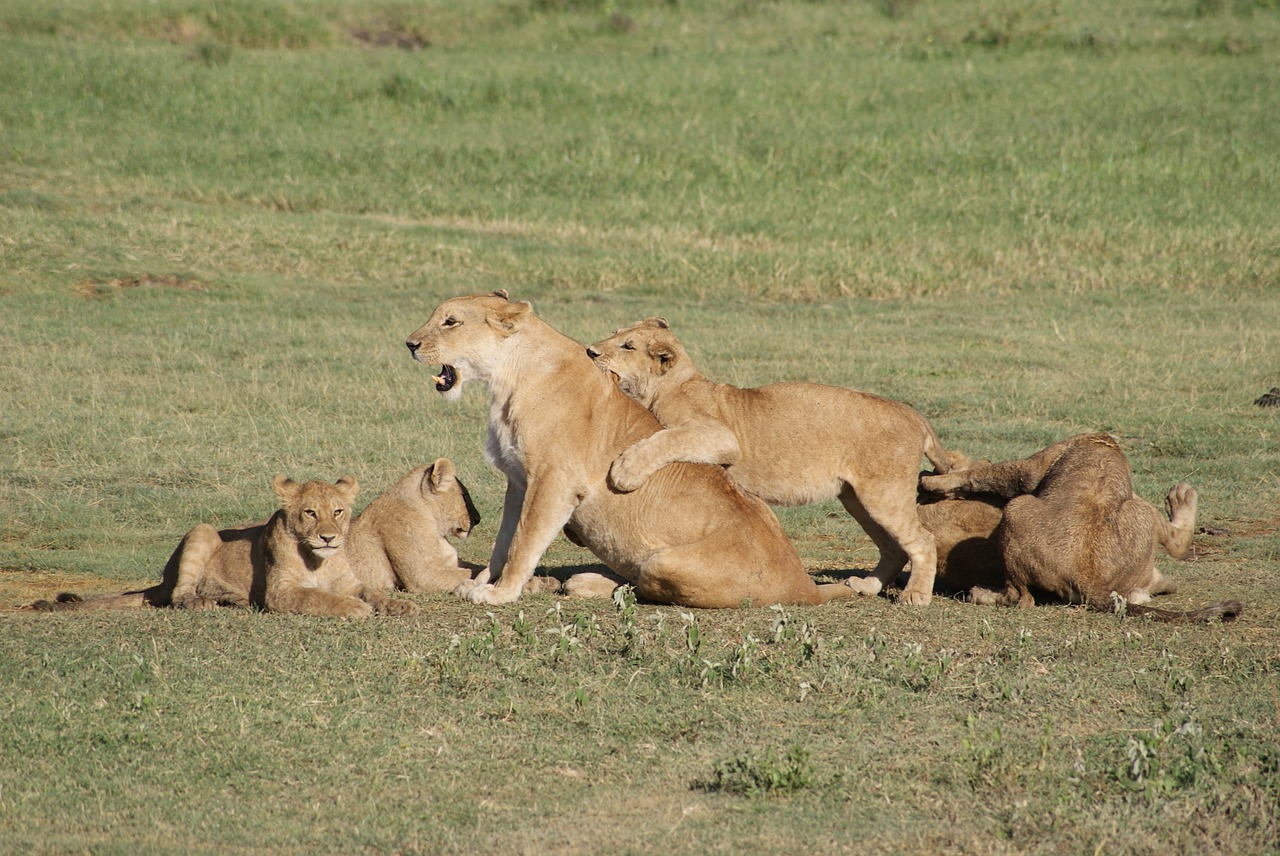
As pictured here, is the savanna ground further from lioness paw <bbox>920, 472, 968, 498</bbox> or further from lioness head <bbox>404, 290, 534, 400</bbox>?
lioness head <bbox>404, 290, 534, 400</bbox>

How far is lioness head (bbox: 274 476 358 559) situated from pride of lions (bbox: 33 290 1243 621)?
0.5 inches

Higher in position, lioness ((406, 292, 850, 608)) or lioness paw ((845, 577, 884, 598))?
lioness ((406, 292, 850, 608))

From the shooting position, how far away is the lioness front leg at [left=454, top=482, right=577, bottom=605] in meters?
8.22

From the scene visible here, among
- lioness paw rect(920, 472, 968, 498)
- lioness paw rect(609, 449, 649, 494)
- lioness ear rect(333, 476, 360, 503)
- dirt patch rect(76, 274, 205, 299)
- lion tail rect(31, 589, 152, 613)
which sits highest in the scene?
lioness paw rect(609, 449, 649, 494)

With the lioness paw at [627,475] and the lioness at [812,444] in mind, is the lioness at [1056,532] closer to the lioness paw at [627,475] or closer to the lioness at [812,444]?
the lioness at [812,444]

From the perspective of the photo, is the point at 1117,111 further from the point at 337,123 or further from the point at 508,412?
the point at 508,412

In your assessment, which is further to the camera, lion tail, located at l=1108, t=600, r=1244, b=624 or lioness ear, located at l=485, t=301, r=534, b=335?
lioness ear, located at l=485, t=301, r=534, b=335

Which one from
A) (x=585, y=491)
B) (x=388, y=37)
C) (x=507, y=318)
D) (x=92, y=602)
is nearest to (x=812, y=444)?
(x=585, y=491)

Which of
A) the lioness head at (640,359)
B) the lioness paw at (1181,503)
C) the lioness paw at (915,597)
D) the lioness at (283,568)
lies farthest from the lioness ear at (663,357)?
the lioness paw at (1181,503)

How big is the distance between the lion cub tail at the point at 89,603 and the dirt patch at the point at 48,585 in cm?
56

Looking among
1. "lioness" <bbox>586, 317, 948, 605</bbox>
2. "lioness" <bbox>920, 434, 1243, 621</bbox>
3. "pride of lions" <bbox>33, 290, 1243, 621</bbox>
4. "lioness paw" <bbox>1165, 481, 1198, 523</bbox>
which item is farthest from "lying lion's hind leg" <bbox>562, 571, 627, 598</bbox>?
"lioness paw" <bbox>1165, 481, 1198, 523</bbox>

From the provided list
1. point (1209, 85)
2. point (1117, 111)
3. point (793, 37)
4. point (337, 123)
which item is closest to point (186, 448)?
point (337, 123)

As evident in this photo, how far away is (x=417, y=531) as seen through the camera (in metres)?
8.72

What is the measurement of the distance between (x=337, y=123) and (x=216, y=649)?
70.3 feet
